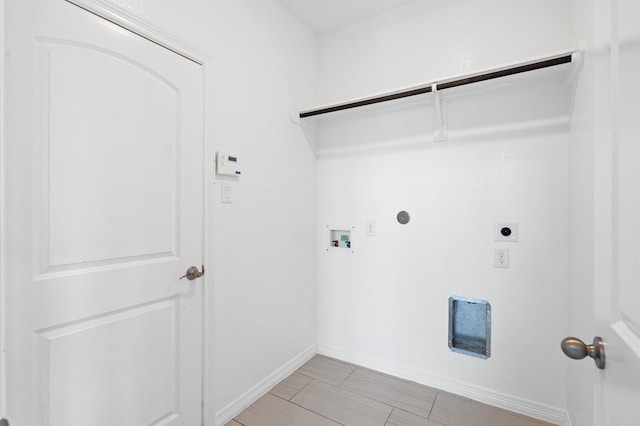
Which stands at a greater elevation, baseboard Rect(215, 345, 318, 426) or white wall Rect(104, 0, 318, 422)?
white wall Rect(104, 0, 318, 422)

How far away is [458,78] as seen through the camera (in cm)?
169

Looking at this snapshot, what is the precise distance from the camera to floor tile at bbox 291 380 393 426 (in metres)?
1.74

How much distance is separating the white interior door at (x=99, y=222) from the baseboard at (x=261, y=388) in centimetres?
19

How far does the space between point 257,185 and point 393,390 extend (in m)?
1.76

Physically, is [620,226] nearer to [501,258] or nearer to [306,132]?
[501,258]

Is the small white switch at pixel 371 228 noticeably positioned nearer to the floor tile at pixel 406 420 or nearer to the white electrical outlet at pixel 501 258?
the white electrical outlet at pixel 501 258

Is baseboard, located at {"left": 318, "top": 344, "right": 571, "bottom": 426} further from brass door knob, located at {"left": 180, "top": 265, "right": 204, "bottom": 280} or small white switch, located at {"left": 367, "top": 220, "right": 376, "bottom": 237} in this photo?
brass door knob, located at {"left": 180, "top": 265, "right": 204, "bottom": 280}

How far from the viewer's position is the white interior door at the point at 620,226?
0.47 metres

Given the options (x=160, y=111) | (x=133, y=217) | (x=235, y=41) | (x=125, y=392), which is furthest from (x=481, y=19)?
(x=125, y=392)

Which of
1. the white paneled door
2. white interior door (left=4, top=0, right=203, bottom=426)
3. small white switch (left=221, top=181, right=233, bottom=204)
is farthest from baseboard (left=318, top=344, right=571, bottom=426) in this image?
small white switch (left=221, top=181, right=233, bottom=204)

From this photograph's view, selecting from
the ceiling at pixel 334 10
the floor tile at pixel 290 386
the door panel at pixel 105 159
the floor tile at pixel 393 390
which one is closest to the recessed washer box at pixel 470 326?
the floor tile at pixel 393 390

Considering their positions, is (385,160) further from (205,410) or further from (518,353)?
(205,410)

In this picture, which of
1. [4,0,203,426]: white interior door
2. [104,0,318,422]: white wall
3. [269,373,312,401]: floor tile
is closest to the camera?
[4,0,203,426]: white interior door

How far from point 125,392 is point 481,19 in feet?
9.75
